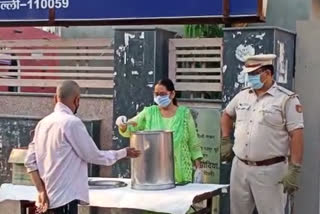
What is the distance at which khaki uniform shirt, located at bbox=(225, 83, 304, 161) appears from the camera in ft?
17.7

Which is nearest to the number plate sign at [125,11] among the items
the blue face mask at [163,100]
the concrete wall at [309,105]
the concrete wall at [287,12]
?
the blue face mask at [163,100]

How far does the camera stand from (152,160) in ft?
16.6

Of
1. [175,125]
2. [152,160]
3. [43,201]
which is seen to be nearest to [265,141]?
[175,125]

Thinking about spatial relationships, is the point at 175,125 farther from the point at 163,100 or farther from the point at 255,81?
the point at 255,81

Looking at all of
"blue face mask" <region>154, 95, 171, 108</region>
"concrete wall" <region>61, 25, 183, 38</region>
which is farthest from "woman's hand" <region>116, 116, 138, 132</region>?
"concrete wall" <region>61, 25, 183, 38</region>

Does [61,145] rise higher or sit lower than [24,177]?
higher

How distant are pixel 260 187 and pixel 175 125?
2.77ft

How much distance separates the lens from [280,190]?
5465mm

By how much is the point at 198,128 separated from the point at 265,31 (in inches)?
44.6

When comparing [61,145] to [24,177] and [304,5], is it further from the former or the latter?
[304,5]

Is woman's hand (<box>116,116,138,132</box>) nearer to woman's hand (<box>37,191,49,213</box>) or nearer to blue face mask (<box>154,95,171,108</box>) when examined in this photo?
blue face mask (<box>154,95,171,108</box>)

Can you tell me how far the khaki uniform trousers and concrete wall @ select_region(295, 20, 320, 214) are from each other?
1.10 metres

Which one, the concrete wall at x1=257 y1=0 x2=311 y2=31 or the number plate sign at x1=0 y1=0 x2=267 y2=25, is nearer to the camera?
the number plate sign at x1=0 y1=0 x2=267 y2=25

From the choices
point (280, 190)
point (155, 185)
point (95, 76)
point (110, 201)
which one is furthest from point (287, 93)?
point (95, 76)
